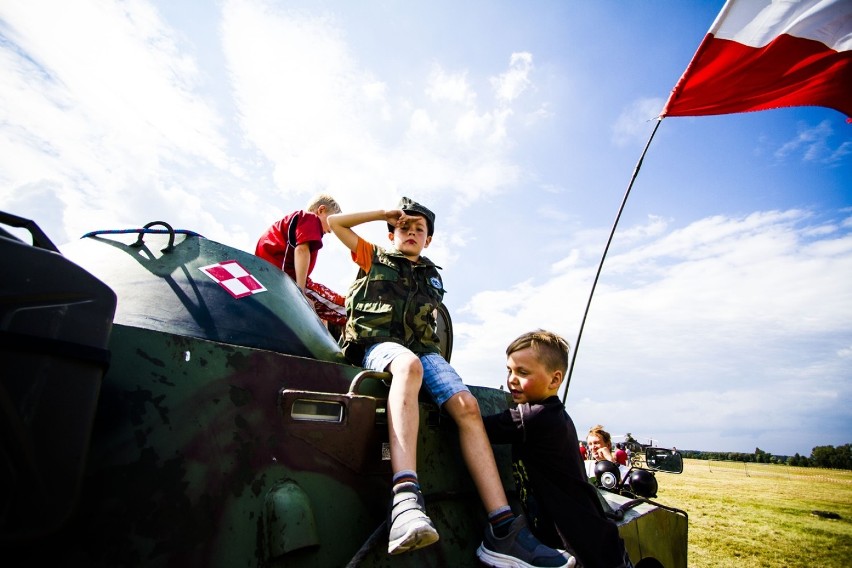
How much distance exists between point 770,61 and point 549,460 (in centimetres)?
626

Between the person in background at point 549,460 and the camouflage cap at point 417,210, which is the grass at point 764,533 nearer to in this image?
the person in background at point 549,460

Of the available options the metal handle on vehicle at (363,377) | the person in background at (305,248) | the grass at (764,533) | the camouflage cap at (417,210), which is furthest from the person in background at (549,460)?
the grass at (764,533)

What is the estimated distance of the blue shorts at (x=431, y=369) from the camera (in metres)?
2.19

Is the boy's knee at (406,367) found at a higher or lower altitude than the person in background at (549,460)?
higher

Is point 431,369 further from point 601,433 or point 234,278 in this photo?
point 601,433

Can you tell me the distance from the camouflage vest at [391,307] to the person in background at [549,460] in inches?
20.7

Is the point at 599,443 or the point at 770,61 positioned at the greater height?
the point at 770,61

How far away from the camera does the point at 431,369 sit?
2391mm

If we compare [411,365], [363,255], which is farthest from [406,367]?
[363,255]

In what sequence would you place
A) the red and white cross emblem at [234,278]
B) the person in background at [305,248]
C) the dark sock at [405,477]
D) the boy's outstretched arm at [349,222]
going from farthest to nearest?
the person in background at [305,248], the boy's outstretched arm at [349,222], the red and white cross emblem at [234,278], the dark sock at [405,477]

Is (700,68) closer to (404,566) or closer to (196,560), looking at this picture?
(404,566)

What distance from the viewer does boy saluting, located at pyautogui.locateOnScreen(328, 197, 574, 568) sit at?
67.4 inches

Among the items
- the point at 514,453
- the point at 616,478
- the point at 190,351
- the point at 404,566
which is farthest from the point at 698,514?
the point at 190,351

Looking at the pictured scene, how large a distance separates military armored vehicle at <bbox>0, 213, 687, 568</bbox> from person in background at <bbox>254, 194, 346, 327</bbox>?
0.82 m
